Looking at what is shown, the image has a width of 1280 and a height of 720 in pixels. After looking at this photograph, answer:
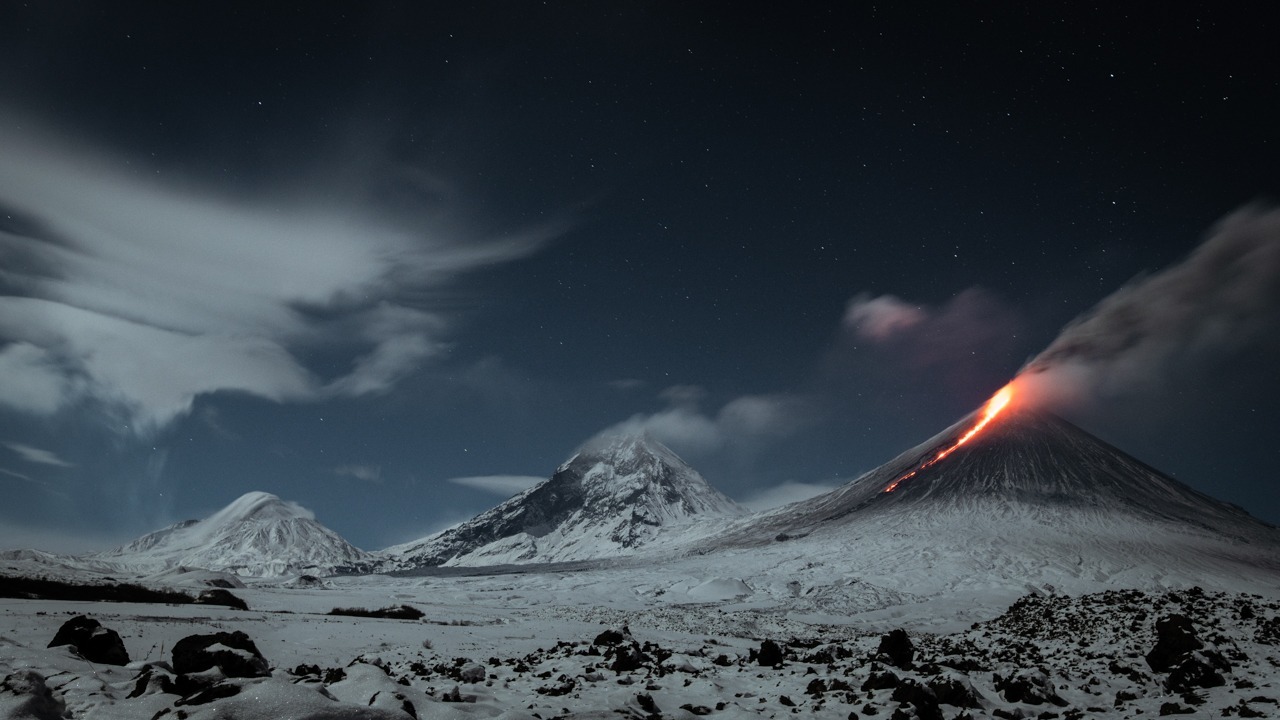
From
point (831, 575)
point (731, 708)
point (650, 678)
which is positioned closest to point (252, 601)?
point (650, 678)

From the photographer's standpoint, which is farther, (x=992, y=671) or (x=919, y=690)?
(x=992, y=671)

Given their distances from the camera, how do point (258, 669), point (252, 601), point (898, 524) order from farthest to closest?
point (898, 524) → point (252, 601) → point (258, 669)

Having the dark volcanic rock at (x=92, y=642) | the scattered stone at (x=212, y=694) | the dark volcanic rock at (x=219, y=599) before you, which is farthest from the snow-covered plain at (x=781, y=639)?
the dark volcanic rock at (x=219, y=599)

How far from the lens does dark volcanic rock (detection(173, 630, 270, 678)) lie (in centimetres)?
1340

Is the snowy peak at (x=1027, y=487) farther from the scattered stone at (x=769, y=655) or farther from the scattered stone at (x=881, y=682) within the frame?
the scattered stone at (x=881, y=682)

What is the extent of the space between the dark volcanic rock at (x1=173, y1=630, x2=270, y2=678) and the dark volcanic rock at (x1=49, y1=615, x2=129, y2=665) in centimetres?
366

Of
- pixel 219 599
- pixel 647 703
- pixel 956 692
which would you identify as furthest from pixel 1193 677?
pixel 219 599

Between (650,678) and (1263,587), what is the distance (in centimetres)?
7790

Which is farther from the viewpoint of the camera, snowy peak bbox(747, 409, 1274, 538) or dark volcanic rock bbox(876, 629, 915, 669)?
snowy peak bbox(747, 409, 1274, 538)

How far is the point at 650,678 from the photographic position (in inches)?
726

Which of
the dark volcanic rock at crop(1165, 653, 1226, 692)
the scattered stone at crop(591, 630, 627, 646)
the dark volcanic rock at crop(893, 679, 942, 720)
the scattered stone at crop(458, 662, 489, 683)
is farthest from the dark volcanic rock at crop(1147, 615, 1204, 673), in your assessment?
the scattered stone at crop(458, 662, 489, 683)

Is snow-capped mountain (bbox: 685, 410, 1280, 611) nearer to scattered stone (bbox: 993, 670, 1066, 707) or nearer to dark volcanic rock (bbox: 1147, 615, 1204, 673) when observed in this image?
dark volcanic rock (bbox: 1147, 615, 1204, 673)

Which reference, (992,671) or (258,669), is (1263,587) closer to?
(992,671)

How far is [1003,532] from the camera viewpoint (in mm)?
93500
